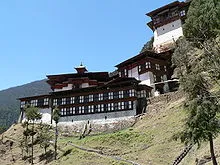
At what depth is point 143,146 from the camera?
47.1 meters

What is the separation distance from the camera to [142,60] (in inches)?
2995

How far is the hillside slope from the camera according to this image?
130 feet

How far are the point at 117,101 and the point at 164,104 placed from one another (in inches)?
451

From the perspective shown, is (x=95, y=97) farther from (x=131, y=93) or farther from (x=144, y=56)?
(x=144, y=56)

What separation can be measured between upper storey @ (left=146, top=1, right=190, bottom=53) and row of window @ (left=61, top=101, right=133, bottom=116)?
2700 cm

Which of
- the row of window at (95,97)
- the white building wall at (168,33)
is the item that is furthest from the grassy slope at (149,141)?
the white building wall at (168,33)

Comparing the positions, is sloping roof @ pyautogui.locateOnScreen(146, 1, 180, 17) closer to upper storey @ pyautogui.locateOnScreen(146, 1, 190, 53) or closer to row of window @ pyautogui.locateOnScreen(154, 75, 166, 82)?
upper storey @ pyautogui.locateOnScreen(146, 1, 190, 53)

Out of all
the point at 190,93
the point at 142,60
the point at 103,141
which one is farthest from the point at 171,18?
the point at 190,93

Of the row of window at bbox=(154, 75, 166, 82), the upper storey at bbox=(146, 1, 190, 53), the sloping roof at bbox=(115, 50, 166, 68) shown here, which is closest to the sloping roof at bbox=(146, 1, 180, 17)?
the upper storey at bbox=(146, 1, 190, 53)

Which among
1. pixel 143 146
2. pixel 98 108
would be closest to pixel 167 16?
pixel 98 108

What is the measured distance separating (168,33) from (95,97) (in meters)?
32.4

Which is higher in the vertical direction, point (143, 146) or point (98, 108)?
point (98, 108)

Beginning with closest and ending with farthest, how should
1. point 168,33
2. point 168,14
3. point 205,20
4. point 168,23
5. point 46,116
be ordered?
point 205,20
point 46,116
point 168,33
point 168,23
point 168,14

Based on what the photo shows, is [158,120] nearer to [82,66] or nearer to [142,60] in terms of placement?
[142,60]
